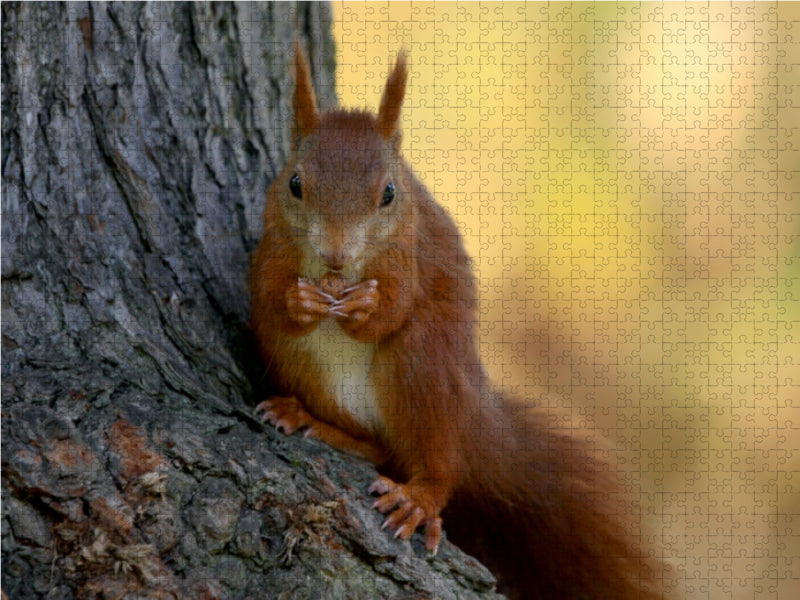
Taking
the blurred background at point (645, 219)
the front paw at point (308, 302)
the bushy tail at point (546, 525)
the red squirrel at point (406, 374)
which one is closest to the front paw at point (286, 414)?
the red squirrel at point (406, 374)

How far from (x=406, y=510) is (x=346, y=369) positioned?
41cm

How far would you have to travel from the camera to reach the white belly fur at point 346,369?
92.4 inches

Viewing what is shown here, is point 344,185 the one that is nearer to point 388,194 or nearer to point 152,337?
point 388,194

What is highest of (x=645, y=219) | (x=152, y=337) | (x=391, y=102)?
(x=391, y=102)

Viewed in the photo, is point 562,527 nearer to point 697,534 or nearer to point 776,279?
point 697,534

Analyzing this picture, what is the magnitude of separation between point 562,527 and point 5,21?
1821 millimetres

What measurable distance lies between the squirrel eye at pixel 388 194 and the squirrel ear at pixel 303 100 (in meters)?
0.25

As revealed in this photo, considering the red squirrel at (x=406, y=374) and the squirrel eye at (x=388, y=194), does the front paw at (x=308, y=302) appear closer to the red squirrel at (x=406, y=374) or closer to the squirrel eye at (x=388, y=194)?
the red squirrel at (x=406, y=374)

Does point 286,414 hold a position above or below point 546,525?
above

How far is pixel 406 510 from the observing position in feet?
6.91

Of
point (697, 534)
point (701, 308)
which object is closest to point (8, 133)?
point (697, 534)

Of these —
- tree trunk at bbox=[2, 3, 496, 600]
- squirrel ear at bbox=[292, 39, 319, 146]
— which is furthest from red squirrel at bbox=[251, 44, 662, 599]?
tree trunk at bbox=[2, 3, 496, 600]

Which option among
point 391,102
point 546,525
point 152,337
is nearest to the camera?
point 152,337

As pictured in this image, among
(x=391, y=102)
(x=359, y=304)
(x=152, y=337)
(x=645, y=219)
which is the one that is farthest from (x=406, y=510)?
(x=645, y=219)
